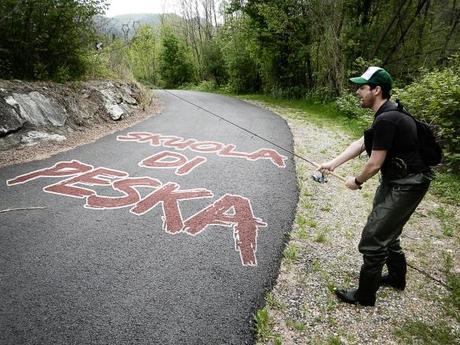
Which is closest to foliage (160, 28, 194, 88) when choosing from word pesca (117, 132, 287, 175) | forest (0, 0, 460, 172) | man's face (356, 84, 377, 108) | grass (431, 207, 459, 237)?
forest (0, 0, 460, 172)

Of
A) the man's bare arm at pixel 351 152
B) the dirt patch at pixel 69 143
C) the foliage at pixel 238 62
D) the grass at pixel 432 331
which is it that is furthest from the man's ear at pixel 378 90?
the foliage at pixel 238 62

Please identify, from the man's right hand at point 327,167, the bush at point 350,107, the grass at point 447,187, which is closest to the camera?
the man's right hand at point 327,167

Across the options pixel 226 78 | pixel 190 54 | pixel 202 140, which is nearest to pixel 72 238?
pixel 202 140

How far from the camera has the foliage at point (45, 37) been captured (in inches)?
317

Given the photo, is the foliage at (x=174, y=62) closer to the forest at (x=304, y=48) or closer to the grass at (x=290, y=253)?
the forest at (x=304, y=48)

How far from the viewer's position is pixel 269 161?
23.3 feet

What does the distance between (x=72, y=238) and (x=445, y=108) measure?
6.58m

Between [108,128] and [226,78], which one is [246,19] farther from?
[108,128]

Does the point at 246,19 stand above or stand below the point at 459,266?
above

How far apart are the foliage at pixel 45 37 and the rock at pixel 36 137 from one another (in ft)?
6.51

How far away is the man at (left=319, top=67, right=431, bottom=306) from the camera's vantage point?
2674 millimetres

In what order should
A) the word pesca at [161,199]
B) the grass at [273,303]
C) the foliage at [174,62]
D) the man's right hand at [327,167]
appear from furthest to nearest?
the foliage at [174,62] < the word pesca at [161,199] < the man's right hand at [327,167] < the grass at [273,303]

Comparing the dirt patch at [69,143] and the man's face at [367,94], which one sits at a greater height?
the man's face at [367,94]

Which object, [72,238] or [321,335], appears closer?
[321,335]
